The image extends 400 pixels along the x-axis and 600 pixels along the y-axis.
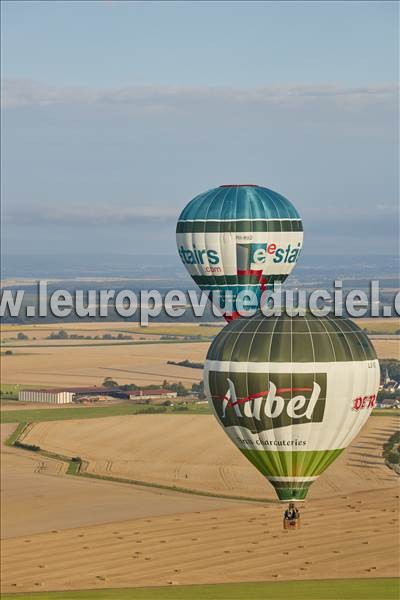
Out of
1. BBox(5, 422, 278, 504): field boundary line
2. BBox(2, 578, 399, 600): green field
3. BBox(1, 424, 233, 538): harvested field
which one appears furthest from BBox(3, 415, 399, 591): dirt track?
BBox(5, 422, 278, 504): field boundary line

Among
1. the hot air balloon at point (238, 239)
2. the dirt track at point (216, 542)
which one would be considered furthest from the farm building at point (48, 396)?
the hot air balloon at point (238, 239)

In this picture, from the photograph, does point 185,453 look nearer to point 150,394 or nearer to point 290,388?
Result: point 150,394

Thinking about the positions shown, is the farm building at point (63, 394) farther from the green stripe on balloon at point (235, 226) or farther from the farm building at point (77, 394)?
the green stripe on balloon at point (235, 226)

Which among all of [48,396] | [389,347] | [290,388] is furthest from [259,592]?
[48,396]

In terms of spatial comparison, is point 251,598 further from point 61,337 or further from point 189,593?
point 61,337

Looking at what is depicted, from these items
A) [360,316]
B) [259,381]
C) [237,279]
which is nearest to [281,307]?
[259,381]

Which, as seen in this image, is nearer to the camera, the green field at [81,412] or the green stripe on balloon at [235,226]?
the green stripe on balloon at [235,226]
